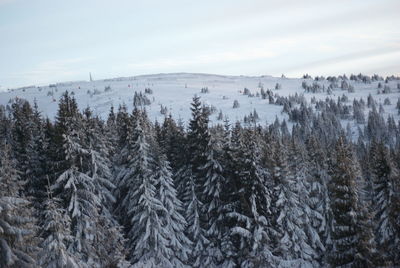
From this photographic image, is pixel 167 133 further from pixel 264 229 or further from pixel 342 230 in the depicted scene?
pixel 342 230

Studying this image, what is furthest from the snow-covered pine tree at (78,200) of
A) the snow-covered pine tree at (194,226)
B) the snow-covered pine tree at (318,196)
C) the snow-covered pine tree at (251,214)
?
the snow-covered pine tree at (318,196)

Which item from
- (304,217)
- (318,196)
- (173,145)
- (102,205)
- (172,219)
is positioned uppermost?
(173,145)

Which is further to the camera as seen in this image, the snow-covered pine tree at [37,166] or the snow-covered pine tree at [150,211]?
the snow-covered pine tree at [37,166]

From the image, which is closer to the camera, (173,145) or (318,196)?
(173,145)

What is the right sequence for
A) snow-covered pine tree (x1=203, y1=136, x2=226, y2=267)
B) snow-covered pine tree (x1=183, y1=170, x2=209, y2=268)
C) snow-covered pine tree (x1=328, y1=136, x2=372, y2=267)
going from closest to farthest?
snow-covered pine tree (x1=328, y1=136, x2=372, y2=267) < snow-covered pine tree (x1=203, y1=136, x2=226, y2=267) < snow-covered pine tree (x1=183, y1=170, x2=209, y2=268)

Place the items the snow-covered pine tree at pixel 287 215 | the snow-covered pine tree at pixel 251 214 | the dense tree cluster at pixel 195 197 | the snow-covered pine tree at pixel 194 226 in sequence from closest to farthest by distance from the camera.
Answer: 1. the dense tree cluster at pixel 195 197
2. the snow-covered pine tree at pixel 251 214
3. the snow-covered pine tree at pixel 194 226
4. the snow-covered pine tree at pixel 287 215

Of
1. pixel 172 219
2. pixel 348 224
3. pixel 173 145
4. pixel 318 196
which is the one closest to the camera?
pixel 348 224

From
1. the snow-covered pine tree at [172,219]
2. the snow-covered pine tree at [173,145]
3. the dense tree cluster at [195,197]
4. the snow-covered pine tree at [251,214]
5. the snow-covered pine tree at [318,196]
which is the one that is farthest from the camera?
the snow-covered pine tree at [318,196]

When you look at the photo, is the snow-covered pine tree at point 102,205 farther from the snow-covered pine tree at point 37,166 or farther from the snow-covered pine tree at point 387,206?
the snow-covered pine tree at point 387,206

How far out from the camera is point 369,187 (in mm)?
53094

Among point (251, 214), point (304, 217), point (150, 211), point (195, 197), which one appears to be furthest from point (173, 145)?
point (304, 217)

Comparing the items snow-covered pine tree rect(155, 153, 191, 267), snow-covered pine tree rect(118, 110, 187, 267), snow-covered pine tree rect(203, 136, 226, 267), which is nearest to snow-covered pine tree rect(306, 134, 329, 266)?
snow-covered pine tree rect(203, 136, 226, 267)

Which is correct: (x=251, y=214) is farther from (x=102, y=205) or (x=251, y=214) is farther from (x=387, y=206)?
(x=387, y=206)

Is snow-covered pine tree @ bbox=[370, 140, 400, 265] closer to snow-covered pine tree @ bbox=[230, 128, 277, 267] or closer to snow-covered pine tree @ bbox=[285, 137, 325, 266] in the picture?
snow-covered pine tree @ bbox=[285, 137, 325, 266]
